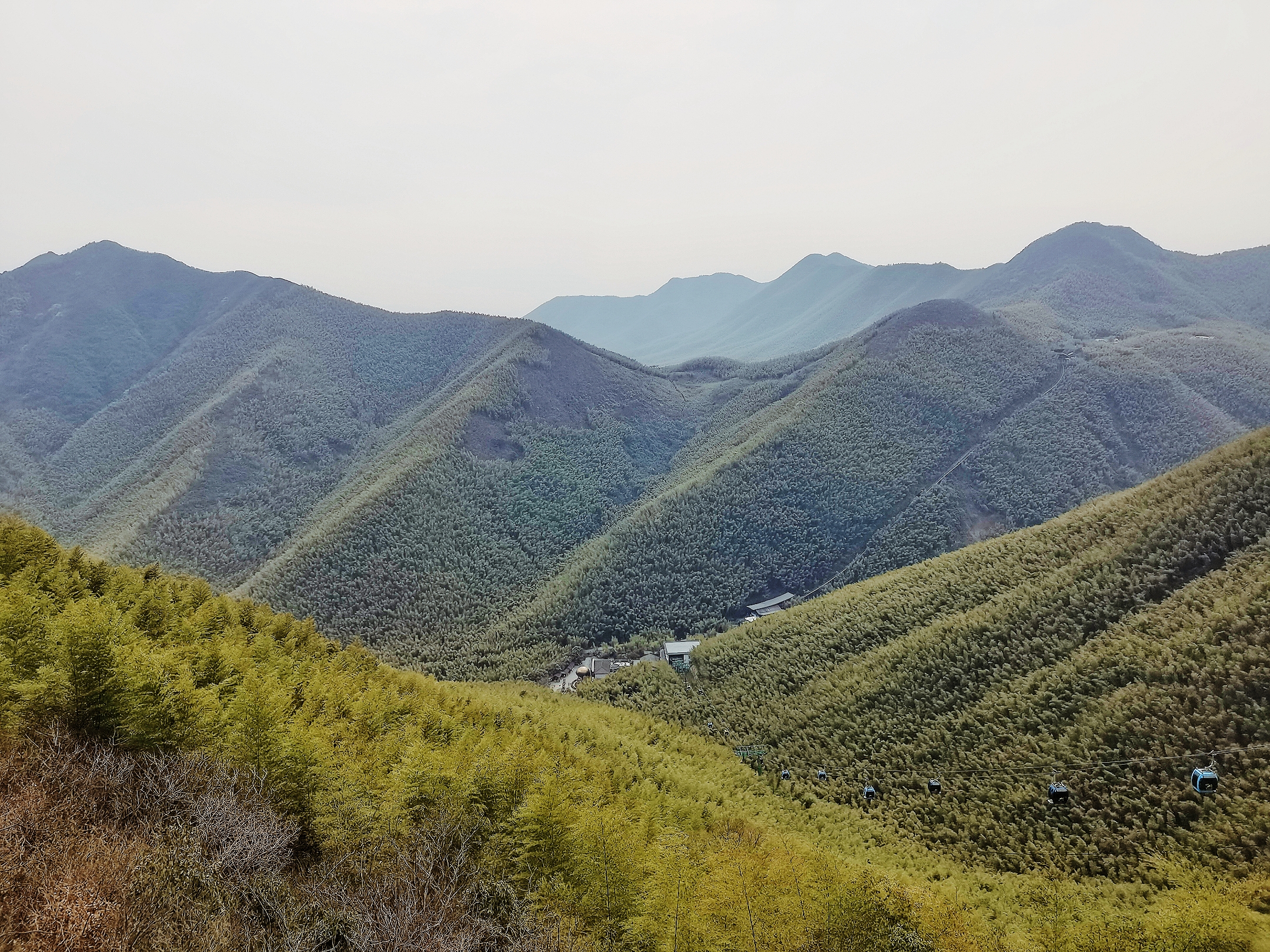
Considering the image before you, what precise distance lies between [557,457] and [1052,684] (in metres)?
70.8

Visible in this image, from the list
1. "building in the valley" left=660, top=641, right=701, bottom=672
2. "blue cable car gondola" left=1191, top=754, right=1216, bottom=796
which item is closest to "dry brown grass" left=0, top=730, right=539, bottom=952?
"blue cable car gondola" left=1191, top=754, right=1216, bottom=796

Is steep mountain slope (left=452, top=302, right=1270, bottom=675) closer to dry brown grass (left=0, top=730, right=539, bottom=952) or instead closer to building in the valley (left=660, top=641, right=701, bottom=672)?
building in the valley (left=660, top=641, right=701, bottom=672)

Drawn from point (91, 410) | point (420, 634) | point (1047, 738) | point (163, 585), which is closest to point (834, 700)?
point (1047, 738)

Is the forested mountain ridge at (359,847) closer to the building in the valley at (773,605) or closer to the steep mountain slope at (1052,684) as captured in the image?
the steep mountain slope at (1052,684)

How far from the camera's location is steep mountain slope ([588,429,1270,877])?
1950 centimetres

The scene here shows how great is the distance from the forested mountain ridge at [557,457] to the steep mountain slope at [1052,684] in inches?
705

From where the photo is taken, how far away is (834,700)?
3034 cm

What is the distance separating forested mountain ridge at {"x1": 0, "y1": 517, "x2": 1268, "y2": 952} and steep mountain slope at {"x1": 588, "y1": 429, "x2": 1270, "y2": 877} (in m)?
2.27

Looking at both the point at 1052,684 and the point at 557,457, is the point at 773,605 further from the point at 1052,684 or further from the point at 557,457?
the point at 557,457

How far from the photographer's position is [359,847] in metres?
11.4

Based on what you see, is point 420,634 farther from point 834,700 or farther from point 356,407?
point 356,407

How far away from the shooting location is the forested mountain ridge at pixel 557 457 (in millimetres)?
56750

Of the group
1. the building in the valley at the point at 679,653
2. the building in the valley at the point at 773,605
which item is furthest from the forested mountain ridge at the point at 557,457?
the building in the valley at the point at 679,653

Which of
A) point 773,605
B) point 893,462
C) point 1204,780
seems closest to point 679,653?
point 773,605
